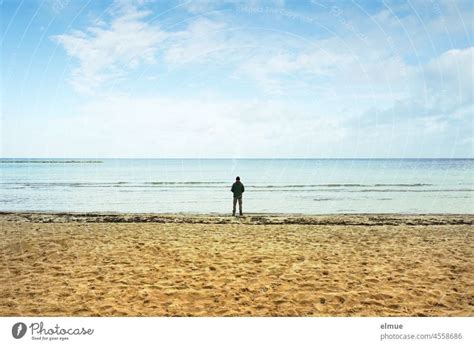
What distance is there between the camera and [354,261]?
878cm

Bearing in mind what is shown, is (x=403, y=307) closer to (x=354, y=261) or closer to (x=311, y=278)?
(x=311, y=278)

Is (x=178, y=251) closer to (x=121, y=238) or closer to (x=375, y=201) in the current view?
(x=121, y=238)

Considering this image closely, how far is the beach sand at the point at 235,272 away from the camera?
6.01 metres

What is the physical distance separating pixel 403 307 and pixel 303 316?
1723mm

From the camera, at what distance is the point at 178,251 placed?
32.3 feet

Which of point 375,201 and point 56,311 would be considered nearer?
point 56,311

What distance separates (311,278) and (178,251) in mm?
4001

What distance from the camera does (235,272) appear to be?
779 centimetres

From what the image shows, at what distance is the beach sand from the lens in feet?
19.7

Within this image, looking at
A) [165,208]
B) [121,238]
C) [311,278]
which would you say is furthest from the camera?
[165,208]
